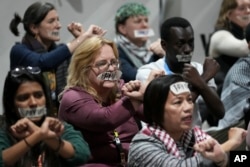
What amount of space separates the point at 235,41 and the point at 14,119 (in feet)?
6.47

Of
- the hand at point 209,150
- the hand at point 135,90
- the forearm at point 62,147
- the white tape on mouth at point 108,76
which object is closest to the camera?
the hand at point 209,150

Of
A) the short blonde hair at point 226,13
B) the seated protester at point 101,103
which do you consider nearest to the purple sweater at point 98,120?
the seated protester at point 101,103

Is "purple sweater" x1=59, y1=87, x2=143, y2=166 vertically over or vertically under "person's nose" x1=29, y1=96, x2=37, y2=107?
under

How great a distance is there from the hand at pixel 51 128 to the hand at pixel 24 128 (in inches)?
1.4

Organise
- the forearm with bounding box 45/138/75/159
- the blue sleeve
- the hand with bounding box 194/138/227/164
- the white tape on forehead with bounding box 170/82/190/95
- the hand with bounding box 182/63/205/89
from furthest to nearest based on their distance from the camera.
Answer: the blue sleeve < the hand with bounding box 182/63/205/89 < the white tape on forehead with bounding box 170/82/190/95 < the forearm with bounding box 45/138/75/159 < the hand with bounding box 194/138/227/164

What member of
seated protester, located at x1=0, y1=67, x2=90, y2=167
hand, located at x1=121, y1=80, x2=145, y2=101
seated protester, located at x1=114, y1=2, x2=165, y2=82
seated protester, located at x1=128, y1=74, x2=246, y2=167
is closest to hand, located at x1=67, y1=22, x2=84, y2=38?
seated protester, located at x1=114, y1=2, x2=165, y2=82

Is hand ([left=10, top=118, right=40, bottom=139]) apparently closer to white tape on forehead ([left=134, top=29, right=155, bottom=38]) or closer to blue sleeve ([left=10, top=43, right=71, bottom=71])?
blue sleeve ([left=10, top=43, right=71, bottom=71])

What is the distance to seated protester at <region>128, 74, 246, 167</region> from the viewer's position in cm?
266

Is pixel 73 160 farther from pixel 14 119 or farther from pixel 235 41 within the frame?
pixel 235 41

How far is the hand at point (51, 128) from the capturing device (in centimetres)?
255

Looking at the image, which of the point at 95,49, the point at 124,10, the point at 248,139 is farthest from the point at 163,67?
the point at 124,10

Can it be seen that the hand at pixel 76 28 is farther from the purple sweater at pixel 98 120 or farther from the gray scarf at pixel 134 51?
the purple sweater at pixel 98 120

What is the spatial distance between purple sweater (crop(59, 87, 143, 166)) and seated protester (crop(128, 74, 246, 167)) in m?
0.25

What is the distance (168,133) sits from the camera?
A: 2771 millimetres
